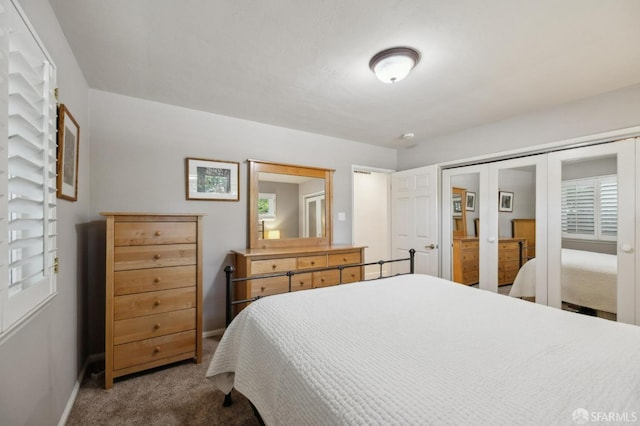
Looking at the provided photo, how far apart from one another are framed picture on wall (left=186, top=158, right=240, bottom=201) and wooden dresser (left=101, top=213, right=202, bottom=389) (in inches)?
24.6

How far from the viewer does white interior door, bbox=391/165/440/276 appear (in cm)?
374

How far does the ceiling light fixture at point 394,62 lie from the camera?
73.0 inches

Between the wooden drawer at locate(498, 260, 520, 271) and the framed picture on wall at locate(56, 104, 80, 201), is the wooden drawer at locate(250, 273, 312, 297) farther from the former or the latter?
the wooden drawer at locate(498, 260, 520, 271)

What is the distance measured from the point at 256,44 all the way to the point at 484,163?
2929 millimetres

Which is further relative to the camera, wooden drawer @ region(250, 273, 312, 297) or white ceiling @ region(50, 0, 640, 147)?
wooden drawer @ region(250, 273, 312, 297)

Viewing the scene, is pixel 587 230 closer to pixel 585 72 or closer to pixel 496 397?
pixel 585 72

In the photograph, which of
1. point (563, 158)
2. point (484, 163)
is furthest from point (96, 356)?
point (563, 158)

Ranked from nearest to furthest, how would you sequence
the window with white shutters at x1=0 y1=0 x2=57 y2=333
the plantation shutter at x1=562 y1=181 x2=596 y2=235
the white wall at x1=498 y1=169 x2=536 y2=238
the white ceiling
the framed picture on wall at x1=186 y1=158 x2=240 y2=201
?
the window with white shutters at x1=0 y1=0 x2=57 y2=333 → the white ceiling → the plantation shutter at x1=562 y1=181 x2=596 y2=235 → the framed picture on wall at x1=186 y1=158 x2=240 y2=201 → the white wall at x1=498 y1=169 x2=536 y2=238

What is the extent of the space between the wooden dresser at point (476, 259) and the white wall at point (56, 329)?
390cm

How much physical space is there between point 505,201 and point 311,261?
2341 mm

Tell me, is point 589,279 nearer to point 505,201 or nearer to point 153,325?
point 505,201

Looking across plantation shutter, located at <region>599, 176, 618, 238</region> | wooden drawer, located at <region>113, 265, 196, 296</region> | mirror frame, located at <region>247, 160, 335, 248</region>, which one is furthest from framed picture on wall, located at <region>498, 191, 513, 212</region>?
wooden drawer, located at <region>113, 265, 196, 296</region>

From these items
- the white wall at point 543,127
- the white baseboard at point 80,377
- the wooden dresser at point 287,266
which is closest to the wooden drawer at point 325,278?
the wooden dresser at point 287,266

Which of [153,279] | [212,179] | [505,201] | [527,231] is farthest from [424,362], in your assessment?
[505,201]
